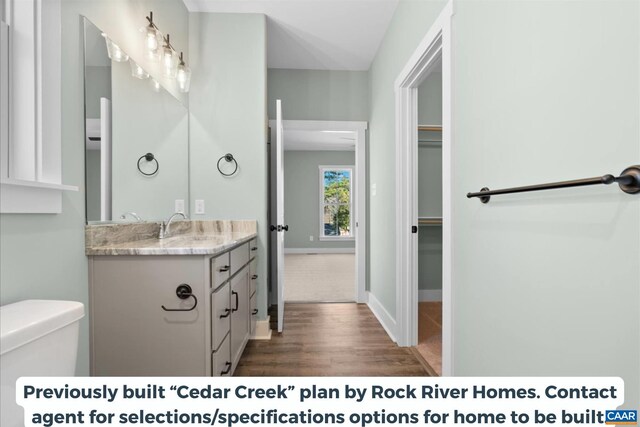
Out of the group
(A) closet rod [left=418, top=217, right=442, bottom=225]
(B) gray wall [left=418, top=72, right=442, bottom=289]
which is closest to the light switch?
(A) closet rod [left=418, top=217, right=442, bottom=225]

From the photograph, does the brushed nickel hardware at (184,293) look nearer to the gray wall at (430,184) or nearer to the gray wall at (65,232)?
the gray wall at (65,232)

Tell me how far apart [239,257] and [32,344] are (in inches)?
47.3

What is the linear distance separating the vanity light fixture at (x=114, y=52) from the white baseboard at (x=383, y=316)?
2476 millimetres

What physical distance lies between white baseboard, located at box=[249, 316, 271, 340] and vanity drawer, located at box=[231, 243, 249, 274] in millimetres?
622

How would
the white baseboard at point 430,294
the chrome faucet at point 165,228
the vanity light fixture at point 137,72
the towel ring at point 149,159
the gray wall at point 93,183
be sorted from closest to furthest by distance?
the gray wall at point 93,183 → the vanity light fixture at point 137,72 → the towel ring at point 149,159 → the chrome faucet at point 165,228 → the white baseboard at point 430,294

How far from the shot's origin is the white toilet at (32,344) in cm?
68

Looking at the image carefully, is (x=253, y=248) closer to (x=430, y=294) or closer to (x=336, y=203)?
(x=430, y=294)

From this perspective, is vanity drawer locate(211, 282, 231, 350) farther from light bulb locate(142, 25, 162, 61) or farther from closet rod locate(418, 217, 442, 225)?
closet rod locate(418, 217, 442, 225)

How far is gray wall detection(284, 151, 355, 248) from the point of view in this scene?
286 inches

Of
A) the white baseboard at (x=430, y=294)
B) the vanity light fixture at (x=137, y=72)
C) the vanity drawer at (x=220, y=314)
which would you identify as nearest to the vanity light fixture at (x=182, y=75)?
the vanity light fixture at (x=137, y=72)
